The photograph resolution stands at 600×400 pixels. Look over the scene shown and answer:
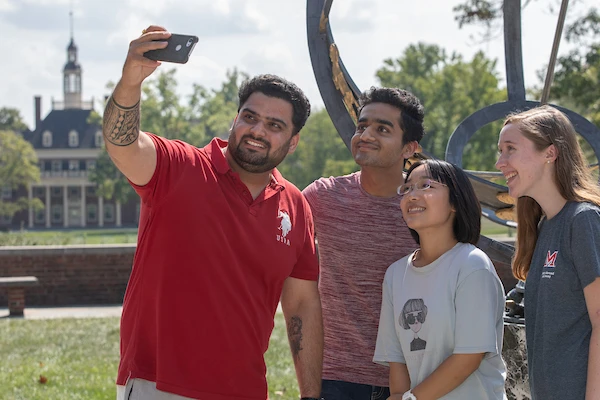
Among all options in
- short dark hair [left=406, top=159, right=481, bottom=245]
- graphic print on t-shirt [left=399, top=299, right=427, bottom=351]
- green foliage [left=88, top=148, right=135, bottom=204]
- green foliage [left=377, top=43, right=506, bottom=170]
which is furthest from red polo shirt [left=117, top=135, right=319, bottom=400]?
green foliage [left=88, top=148, right=135, bottom=204]

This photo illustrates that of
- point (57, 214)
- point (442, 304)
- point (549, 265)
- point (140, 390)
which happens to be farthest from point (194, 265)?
point (57, 214)

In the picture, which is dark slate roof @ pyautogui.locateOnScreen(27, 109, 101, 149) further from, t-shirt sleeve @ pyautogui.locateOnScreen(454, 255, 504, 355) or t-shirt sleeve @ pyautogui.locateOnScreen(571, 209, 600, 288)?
t-shirt sleeve @ pyautogui.locateOnScreen(571, 209, 600, 288)

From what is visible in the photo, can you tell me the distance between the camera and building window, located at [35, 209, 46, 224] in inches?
2896

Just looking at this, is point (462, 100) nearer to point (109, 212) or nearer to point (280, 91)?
point (280, 91)

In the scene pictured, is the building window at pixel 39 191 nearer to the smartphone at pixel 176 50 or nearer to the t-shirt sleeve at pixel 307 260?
→ the t-shirt sleeve at pixel 307 260

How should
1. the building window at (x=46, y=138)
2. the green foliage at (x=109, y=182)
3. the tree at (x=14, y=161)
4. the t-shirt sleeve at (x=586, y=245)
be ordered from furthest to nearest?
the building window at (x=46, y=138) < the tree at (x=14, y=161) < the green foliage at (x=109, y=182) < the t-shirt sleeve at (x=586, y=245)

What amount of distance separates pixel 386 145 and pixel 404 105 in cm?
19

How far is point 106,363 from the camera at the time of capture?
7.25 metres

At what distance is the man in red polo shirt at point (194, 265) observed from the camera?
2.76m

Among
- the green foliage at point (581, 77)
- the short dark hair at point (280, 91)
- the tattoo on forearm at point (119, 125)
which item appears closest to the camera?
the tattoo on forearm at point (119, 125)

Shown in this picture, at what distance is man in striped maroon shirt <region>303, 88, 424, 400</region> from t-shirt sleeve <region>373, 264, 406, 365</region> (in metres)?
0.29

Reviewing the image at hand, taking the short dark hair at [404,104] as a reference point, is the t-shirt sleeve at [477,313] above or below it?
below

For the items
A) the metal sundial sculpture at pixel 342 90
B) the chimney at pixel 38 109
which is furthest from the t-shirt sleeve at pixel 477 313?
the chimney at pixel 38 109

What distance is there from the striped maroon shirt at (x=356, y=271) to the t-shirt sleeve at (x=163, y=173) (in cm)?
77
